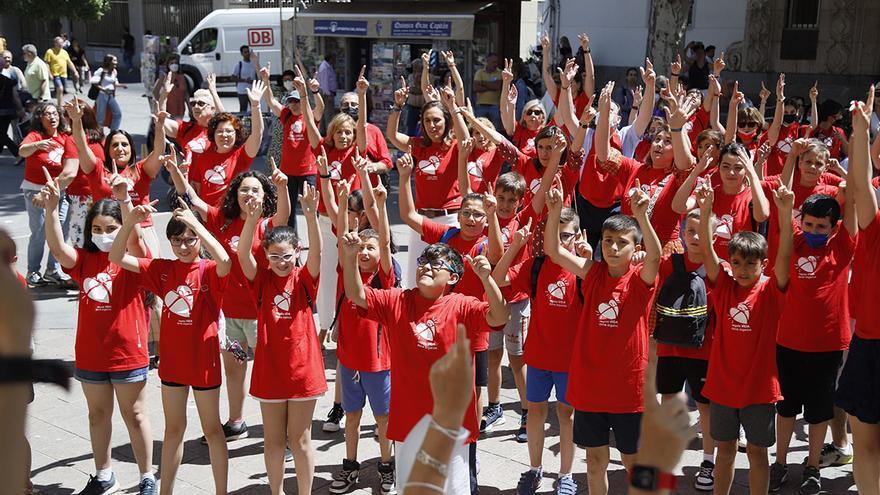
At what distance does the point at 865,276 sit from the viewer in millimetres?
4934

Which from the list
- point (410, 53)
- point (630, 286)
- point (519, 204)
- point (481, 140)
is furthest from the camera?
point (410, 53)

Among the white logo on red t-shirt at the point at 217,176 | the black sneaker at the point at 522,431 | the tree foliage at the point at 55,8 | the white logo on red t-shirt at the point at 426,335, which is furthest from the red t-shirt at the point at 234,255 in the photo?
the tree foliage at the point at 55,8

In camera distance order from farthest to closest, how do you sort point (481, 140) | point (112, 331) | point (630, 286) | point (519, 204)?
point (481, 140)
point (519, 204)
point (112, 331)
point (630, 286)

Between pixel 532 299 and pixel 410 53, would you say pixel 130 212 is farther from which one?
pixel 410 53

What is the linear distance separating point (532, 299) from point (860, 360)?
1741mm

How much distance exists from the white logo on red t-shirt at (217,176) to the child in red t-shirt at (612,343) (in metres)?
3.36

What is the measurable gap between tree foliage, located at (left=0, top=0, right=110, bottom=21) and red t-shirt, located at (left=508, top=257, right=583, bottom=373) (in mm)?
30534

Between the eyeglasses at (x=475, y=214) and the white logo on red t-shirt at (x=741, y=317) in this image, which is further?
the eyeglasses at (x=475, y=214)

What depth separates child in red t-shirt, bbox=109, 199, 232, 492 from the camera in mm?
5113

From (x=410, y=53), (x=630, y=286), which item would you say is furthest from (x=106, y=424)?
(x=410, y=53)

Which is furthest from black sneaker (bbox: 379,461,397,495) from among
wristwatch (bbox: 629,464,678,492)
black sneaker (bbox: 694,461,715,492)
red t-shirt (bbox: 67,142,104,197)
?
red t-shirt (bbox: 67,142,104,197)

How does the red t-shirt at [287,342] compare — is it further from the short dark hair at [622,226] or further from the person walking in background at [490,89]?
the person walking in background at [490,89]

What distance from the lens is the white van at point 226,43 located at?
88.6 feet

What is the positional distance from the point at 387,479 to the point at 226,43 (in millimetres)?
23518
